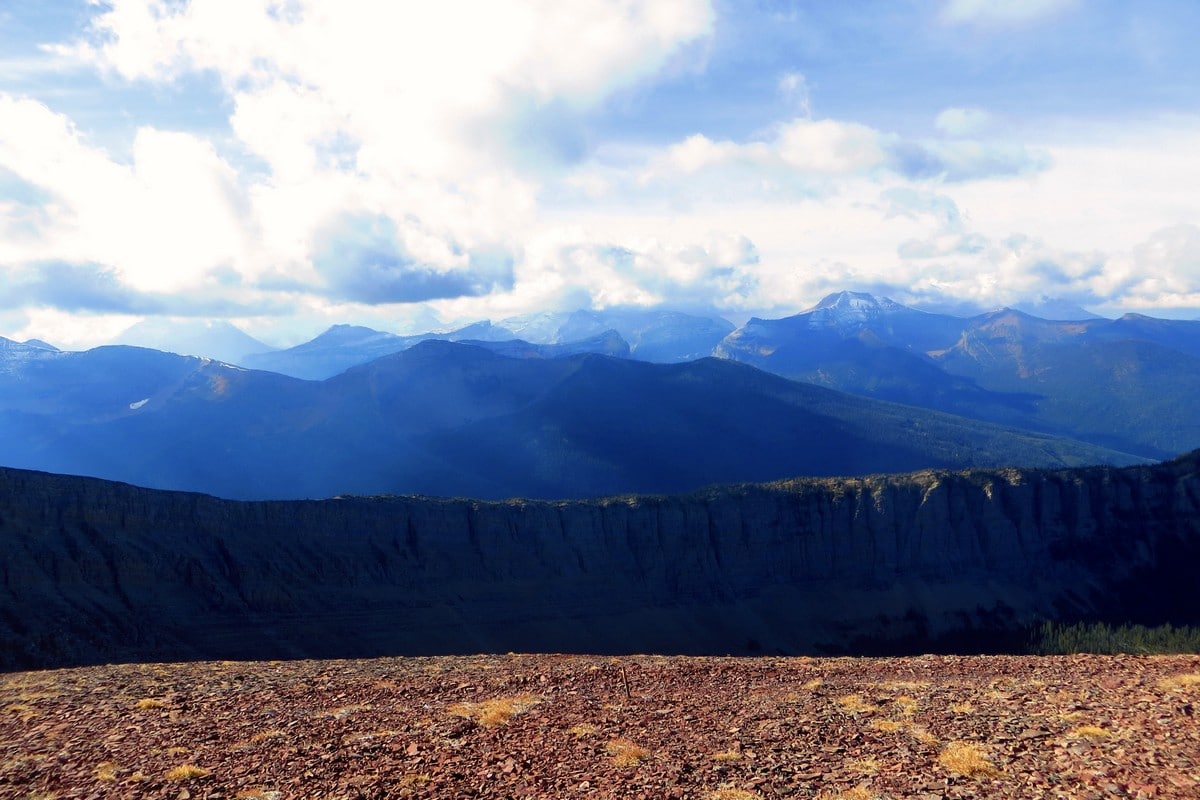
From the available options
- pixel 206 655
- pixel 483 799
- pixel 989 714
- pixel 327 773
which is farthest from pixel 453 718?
pixel 206 655

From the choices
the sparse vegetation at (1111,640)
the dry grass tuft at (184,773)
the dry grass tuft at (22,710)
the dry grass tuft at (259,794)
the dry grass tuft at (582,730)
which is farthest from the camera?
the sparse vegetation at (1111,640)

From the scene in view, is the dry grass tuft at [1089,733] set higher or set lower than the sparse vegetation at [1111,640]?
higher

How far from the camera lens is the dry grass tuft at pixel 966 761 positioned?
635 inches

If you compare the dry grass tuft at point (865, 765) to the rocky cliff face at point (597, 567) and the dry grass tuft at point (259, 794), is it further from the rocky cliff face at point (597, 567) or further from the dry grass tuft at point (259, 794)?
the rocky cliff face at point (597, 567)

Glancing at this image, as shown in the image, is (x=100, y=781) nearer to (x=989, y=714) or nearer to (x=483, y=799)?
(x=483, y=799)

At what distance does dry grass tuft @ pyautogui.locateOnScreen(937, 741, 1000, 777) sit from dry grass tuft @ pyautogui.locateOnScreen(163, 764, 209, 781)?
55.1 feet

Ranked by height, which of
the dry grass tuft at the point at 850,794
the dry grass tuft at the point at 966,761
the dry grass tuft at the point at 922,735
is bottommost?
the dry grass tuft at the point at 922,735

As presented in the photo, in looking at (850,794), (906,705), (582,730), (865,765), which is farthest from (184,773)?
(906,705)

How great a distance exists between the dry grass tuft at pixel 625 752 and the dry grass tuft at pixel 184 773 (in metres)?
9.43

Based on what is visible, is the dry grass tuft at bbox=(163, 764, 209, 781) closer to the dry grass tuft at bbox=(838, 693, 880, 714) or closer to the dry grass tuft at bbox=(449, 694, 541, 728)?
the dry grass tuft at bbox=(449, 694, 541, 728)

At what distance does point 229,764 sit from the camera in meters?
17.8

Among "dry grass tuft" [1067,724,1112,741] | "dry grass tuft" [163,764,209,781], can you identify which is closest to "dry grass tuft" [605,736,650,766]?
"dry grass tuft" [163,764,209,781]

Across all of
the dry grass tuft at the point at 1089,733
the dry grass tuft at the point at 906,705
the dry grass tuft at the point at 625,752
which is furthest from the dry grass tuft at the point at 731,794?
the dry grass tuft at the point at 1089,733

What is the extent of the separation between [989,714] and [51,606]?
6869 cm
